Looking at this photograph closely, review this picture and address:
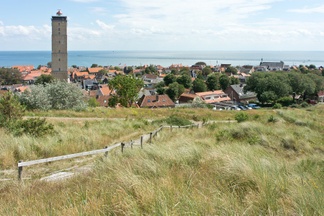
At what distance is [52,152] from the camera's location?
9.38 metres

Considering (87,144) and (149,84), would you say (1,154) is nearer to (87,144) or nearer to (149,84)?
(87,144)

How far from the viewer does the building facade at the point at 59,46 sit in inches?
3531

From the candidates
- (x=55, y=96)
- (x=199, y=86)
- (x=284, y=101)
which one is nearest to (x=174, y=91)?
(x=199, y=86)

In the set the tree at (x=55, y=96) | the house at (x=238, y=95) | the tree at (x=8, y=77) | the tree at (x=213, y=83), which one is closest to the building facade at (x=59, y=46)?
the tree at (x=8, y=77)

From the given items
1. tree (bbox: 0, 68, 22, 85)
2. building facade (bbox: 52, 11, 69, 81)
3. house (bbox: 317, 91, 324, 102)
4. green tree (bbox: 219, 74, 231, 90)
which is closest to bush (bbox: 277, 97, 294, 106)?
house (bbox: 317, 91, 324, 102)

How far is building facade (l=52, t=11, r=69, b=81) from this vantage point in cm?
8969

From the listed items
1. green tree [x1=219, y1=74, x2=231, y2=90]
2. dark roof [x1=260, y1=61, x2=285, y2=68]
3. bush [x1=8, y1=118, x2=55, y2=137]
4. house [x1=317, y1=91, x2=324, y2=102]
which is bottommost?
house [x1=317, y1=91, x2=324, y2=102]

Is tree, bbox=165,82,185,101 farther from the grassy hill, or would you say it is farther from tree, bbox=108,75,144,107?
the grassy hill

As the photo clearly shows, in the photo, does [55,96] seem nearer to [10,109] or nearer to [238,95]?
[10,109]

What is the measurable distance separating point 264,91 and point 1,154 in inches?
2352

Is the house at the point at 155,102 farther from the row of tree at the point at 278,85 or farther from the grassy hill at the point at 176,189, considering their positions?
the grassy hill at the point at 176,189

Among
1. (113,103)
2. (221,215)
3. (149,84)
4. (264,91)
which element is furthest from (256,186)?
(149,84)

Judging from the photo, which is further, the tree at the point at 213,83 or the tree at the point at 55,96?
the tree at the point at 213,83

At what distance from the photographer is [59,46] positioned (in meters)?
90.7
